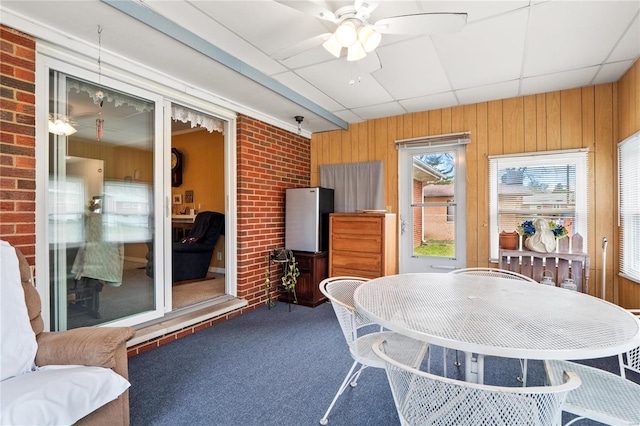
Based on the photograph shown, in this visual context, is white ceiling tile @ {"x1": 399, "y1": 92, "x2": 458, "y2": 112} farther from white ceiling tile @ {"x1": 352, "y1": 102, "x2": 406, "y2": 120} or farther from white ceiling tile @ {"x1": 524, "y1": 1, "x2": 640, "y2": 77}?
white ceiling tile @ {"x1": 524, "y1": 1, "x2": 640, "y2": 77}

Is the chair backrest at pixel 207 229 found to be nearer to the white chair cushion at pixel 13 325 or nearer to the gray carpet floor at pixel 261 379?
the gray carpet floor at pixel 261 379

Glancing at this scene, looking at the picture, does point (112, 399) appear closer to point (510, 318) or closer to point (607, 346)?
point (510, 318)

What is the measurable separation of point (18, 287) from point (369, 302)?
180cm

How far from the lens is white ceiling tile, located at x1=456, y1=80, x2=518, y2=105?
129 inches

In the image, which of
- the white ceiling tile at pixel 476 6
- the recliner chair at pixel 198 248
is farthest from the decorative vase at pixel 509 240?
the recliner chair at pixel 198 248

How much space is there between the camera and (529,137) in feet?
11.4

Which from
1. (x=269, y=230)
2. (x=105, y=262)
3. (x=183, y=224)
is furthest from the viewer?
(x=183, y=224)

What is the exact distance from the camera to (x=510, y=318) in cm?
140

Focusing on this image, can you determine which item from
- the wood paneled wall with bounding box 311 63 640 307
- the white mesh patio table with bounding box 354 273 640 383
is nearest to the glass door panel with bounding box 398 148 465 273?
the wood paneled wall with bounding box 311 63 640 307

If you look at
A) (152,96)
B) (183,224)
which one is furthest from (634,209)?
(183,224)

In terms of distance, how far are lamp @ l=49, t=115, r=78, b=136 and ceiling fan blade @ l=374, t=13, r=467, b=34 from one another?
2.33m

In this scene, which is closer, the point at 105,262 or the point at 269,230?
the point at 105,262

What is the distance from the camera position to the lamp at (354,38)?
6.19ft

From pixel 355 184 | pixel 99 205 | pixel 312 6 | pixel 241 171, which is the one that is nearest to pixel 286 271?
pixel 241 171
